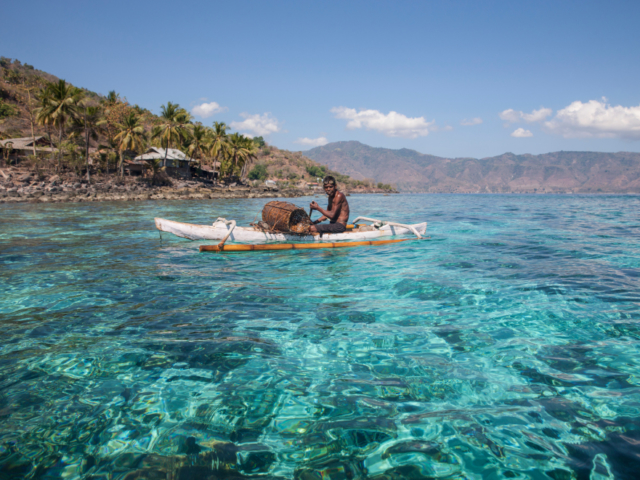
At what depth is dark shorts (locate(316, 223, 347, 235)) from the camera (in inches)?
400

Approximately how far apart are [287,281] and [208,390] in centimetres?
380

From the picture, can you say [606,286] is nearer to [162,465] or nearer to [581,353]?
[581,353]

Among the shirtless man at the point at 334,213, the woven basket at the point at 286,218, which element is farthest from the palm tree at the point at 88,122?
the shirtless man at the point at 334,213

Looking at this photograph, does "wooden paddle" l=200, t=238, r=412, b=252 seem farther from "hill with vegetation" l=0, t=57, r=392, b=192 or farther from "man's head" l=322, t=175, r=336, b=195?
"hill with vegetation" l=0, t=57, r=392, b=192

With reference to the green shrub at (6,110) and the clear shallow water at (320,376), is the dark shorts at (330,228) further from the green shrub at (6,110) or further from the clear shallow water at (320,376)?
the green shrub at (6,110)

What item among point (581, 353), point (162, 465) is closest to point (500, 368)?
point (581, 353)

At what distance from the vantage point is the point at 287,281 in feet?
→ 22.2

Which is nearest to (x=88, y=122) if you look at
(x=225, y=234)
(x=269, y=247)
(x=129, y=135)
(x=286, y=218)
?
(x=129, y=135)

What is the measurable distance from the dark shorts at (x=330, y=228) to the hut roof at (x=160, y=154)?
145 ft

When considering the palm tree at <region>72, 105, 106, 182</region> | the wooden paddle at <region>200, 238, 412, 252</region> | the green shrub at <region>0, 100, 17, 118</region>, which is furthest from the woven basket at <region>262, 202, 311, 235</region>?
the green shrub at <region>0, 100, 17, 118</region>

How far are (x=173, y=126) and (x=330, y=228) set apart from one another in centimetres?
4330

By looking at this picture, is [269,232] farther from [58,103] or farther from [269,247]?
[58,103]

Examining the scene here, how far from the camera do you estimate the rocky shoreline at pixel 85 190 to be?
103 ft

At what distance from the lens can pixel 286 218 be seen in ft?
31.5
